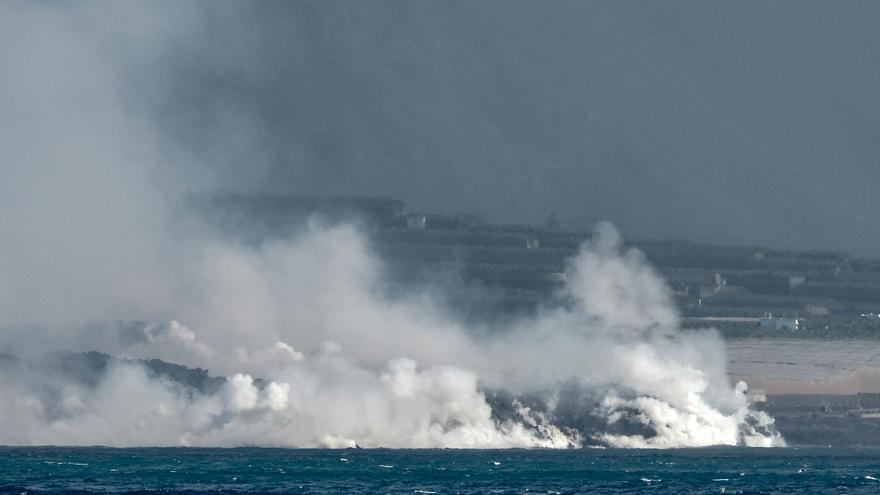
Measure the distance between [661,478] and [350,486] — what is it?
3141cm

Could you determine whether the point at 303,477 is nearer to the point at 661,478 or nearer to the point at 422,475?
the point at 422,475

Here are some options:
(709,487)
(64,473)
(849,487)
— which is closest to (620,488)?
(709,487)

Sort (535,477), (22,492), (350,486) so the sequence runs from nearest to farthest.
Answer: (22,492) < (350,486) < (535,477)

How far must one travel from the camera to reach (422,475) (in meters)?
198

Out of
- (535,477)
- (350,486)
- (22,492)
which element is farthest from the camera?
(535,477)

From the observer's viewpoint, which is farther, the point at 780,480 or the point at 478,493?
the point at 780,480

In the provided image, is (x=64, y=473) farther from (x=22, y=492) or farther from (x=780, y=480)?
(x=780, y=480)

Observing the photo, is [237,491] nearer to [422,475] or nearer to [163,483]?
[163,483]

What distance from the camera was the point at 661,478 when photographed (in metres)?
199

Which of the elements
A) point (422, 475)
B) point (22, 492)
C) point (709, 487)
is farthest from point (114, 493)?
point (709, 487)

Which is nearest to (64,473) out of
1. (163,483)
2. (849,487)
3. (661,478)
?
(163,483)

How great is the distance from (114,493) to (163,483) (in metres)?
12.3

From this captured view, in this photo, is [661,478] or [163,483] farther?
[661,478]

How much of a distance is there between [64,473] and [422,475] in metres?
31.4
